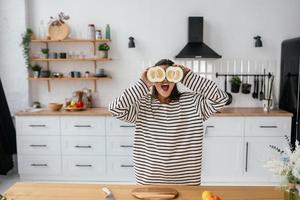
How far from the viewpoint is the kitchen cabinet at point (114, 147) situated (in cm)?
339

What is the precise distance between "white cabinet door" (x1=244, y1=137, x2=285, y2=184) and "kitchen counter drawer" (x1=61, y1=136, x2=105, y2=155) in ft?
5.69

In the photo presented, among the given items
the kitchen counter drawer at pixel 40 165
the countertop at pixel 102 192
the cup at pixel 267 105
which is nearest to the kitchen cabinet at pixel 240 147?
the cup at pixel 267 105

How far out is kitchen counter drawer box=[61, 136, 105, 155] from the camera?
136 inches

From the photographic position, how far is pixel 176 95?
5.63 ft

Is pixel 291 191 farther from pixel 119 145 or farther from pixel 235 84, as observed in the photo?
pixel 235 84

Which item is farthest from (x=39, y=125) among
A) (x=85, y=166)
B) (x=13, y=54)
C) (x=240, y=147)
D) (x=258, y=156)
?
(x=258, y=156)

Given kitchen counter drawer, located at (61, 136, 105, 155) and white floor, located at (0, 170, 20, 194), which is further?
kitchen counter drawer, located at (61, 136, 105, 155)

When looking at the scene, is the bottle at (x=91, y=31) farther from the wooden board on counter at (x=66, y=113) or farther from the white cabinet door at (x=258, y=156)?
the white cabinet door at (x=258, y=156)

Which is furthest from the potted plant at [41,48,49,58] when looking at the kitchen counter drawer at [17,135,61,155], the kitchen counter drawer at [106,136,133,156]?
the kitchen counter drawer at [106,136,133,156]

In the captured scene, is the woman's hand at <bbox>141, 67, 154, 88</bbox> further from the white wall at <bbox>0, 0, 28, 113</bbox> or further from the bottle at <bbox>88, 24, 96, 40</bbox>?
the white wall at <bbox>0, 0, 28, 113</bbox>

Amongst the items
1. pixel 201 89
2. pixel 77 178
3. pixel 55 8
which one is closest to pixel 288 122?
pixel 201 89

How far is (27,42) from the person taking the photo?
148 inches

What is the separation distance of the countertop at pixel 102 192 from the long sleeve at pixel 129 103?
1.39 ft

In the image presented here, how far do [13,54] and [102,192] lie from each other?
10.2ft
